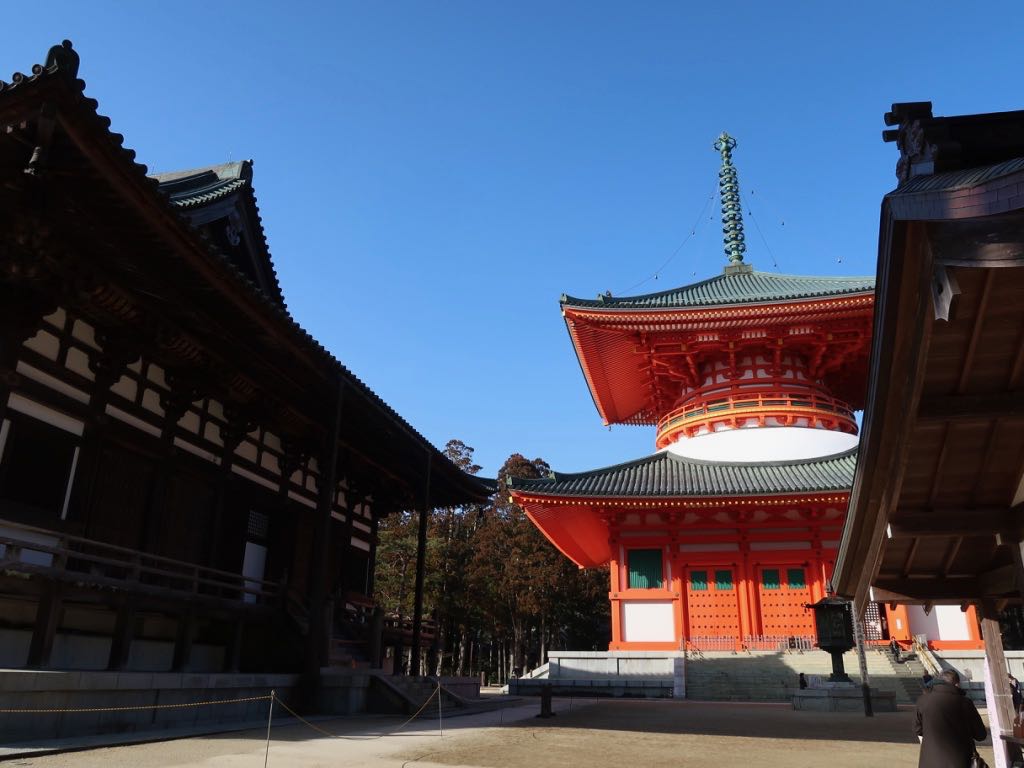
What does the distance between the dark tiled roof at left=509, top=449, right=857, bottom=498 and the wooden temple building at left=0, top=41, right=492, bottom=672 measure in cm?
825

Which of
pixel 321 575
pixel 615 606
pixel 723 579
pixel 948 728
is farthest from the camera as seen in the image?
pixel 615 606

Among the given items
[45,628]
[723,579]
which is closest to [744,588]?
[723,579]

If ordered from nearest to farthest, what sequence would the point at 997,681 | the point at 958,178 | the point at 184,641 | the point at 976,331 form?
the point at 958,178, the point at 976,331, the point at 997,681, the point at 184,641

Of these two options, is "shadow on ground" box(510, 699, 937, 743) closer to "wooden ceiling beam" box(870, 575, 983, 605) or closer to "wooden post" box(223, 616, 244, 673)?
"wooden post" box(223, 616, 244, 673)

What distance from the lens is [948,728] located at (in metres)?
5.49

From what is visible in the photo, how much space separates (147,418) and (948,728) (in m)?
11.7

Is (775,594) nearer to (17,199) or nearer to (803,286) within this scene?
(803,286)

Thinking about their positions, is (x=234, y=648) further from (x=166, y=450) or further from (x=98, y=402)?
(x=98, y=402)

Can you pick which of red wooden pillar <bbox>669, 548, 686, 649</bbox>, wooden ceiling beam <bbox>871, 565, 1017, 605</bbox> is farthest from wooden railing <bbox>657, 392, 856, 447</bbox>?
wooden ceiling beam <bbox>871, 565, 1017, 605</bbox>

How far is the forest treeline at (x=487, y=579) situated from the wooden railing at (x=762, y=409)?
15959mm

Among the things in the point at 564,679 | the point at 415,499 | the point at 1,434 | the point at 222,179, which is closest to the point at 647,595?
the point at 564,679

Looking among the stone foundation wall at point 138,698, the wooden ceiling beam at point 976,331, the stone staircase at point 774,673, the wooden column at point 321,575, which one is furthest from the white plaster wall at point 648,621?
the wooden ceiling beam at point 976,331

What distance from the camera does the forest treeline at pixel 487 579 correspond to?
4188 cm

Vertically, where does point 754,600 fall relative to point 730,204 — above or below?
below
